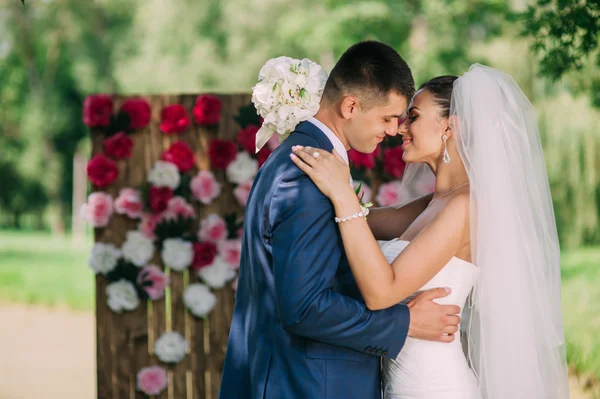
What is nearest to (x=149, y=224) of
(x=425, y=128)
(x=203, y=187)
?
(x=203, y=187)

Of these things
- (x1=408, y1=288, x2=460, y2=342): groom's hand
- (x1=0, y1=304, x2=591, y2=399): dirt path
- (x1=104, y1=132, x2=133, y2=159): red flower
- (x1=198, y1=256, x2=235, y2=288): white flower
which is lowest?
(x1=0, y1=304, x2=591, y2=399): dirt path

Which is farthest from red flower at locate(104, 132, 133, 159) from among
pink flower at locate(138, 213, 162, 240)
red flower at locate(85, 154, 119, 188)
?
pink flower at locate(138, 213, 162, 240)

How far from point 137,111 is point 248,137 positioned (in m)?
0.92

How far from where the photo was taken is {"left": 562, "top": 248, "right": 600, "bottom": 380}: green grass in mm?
7418

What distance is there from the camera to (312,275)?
2553 millimetres

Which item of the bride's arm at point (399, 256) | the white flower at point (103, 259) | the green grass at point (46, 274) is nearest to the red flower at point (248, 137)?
the white flower at point (103, 259)

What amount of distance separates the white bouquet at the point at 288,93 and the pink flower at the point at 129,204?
3.12 metres

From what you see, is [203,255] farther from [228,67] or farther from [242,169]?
[228,67]

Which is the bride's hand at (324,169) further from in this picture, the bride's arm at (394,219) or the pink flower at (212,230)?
the pink flower at (212,230)

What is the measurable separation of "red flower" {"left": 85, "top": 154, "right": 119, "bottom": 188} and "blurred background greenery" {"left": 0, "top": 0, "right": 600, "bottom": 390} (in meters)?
3.41

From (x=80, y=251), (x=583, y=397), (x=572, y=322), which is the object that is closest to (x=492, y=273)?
(x=583, y=397)

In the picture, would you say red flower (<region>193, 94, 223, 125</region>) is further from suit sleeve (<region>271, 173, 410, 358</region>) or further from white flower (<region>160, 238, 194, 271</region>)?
suit sleeve (<region>271, 173, 410, 358</region>)

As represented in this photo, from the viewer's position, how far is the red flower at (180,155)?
19.9 ft

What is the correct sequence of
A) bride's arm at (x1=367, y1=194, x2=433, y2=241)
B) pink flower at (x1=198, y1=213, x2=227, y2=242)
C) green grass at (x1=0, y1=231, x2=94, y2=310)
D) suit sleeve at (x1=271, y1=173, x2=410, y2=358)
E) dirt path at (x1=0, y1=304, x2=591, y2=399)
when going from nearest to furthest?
1. suit sleeve at (x1=271, y1=173, x2=410, y2=358)
2. bride's arm at (x1=367, y1=194, x2=433, y2=241)
3. pink flower at (x1=198, y1=213, x2=227, y2=242)
4. dirt path at (x1=0, y1=304, x2=591, y2=399)
5. green grass at (x1=0, y1=231, x2=94, y2=310)
